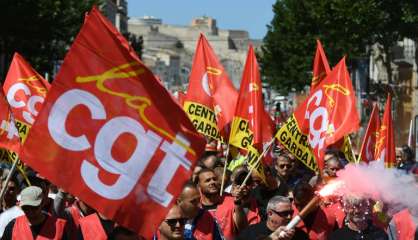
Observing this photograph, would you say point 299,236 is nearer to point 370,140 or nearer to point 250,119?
point 250,119

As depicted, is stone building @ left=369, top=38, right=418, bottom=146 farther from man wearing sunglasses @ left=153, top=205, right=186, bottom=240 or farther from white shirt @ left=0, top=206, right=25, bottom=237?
man wearing sunglasses @ left=153, top=205, right=186, bottom=240

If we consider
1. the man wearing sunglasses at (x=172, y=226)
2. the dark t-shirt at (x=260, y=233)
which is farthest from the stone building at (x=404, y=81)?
the man wearing sunglasses at (x=172, y=226)

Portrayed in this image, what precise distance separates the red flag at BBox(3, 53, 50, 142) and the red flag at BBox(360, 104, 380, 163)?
3.29 m

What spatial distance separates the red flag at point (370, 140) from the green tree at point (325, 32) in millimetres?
27573

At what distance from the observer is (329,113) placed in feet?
40.4

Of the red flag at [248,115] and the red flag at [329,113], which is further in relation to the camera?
the red flag at [248,115]

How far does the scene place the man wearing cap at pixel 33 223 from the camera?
8.57m

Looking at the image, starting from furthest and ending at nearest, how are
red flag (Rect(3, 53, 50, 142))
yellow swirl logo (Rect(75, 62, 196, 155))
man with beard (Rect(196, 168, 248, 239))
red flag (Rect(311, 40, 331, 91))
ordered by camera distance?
1. red flag (Rect(311, 40, 331, 91))
2. red flag (Rect(3, 53, 50, 142))
3. man with beard (Rect(196, 168, 248, 239))
4. yellow swirl logo (Rect(75, 62, 196, 155))

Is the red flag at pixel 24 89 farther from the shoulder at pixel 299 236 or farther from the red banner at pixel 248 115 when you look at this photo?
the shoulder at pixel 299 236

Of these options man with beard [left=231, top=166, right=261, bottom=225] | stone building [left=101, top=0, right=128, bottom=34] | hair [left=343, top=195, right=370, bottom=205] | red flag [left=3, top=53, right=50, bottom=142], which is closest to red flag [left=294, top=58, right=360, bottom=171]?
man with beard [left=231, top=166, right=261, bottom=225]

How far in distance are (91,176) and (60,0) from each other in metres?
40.6

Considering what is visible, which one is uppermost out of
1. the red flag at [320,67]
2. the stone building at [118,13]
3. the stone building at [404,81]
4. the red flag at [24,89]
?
the stone building at [118,13]

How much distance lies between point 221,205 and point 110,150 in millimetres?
3230

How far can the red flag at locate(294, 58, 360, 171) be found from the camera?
11.9 meters
